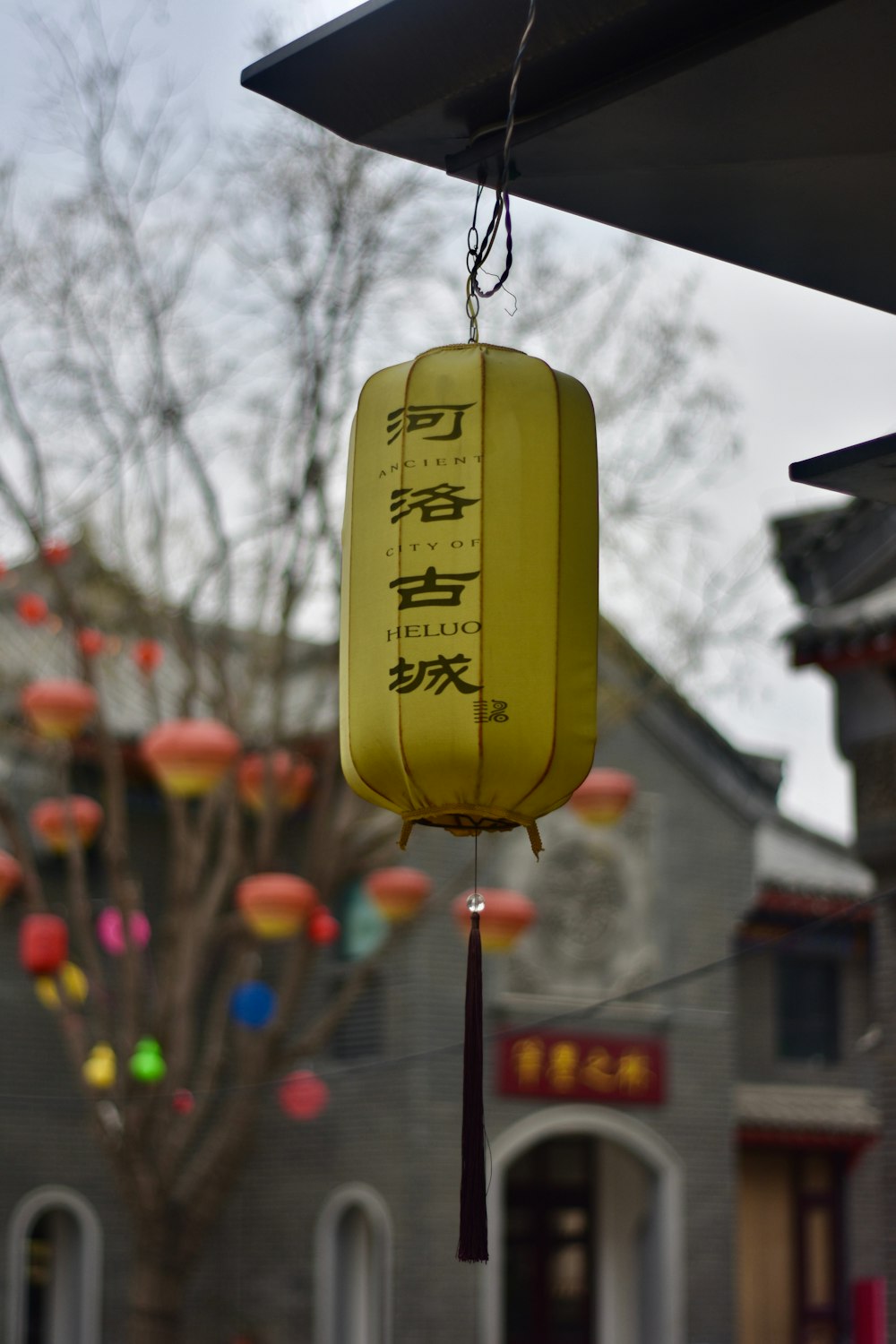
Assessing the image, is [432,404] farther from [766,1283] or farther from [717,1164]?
[766,1283]

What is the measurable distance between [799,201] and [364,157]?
274 inches

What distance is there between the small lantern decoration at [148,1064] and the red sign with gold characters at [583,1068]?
15.4 ft

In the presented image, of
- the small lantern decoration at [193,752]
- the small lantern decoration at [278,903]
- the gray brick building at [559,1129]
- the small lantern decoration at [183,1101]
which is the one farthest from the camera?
the gray brick building at [559,1129]

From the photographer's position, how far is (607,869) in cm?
1533

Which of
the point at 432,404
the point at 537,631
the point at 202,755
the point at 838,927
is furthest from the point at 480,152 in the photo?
the point at 838,927

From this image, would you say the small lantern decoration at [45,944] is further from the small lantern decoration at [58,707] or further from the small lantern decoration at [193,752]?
the small lantern decoration at [193,752]

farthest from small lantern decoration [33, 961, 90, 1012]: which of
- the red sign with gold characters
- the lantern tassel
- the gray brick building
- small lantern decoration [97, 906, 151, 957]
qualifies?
the lantern tassel

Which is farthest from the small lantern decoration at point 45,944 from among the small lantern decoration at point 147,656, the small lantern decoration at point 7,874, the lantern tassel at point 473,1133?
the lantern tassel at point 473,1133

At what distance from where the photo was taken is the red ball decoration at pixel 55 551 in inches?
388

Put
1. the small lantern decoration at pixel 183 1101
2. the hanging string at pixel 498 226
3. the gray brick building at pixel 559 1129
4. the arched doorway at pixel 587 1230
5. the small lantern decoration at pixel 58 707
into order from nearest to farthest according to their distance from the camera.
Result: 1. the hanging string at pixel 498 226
2. the small lantern decoration at pixel 58 707
3. the small lantern decoration at pixel 183 1101
4. the gray brick building at pixel 559 1129
5. the arched doorway at pixel 587 1230

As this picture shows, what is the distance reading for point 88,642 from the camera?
10125 mm

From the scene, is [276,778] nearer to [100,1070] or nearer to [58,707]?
[58,707]

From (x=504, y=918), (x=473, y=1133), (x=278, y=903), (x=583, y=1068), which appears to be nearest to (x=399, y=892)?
(x=504, y=918)

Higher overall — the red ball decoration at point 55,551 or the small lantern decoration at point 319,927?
the red ball decoration at point 55,551
